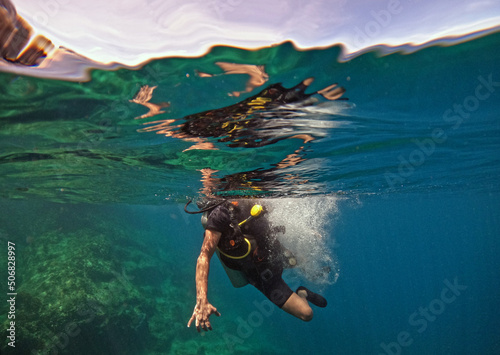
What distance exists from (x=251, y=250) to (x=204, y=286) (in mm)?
2335

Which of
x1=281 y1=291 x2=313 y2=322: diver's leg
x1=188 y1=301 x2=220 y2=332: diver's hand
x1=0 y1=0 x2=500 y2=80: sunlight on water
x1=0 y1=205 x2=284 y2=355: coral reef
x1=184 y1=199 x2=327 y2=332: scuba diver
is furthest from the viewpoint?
x1=0 y1=205 x2=284 y2=355: coral reef

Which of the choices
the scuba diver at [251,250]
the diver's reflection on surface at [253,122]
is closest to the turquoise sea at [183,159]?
the diver's reflection on surface at [253,122]

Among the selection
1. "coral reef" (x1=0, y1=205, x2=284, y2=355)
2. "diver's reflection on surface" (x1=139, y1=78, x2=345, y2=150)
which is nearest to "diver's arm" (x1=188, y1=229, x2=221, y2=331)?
"diver's reflection on surface" (x1=139, y1=78, x2=345, y2=150)

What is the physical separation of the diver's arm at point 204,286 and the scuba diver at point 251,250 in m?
0.02

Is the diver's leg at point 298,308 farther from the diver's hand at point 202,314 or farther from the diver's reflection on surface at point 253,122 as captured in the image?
the diver's reflection on surface at point 253,122

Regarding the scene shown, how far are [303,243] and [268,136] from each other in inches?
377

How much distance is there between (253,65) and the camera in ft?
19.5

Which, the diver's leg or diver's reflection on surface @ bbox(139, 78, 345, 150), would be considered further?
the diver's leg

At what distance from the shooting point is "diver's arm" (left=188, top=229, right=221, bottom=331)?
4939 millimetres

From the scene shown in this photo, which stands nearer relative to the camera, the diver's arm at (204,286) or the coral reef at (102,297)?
the diver's arm at (204,286)

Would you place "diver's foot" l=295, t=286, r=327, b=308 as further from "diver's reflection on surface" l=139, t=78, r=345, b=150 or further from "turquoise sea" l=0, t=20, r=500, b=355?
"diver's reflection on surface" l=139, t=78, r=345, b=150

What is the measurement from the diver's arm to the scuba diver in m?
0.02

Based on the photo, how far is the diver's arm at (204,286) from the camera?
494 cm

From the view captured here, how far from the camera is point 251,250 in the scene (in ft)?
25.6
